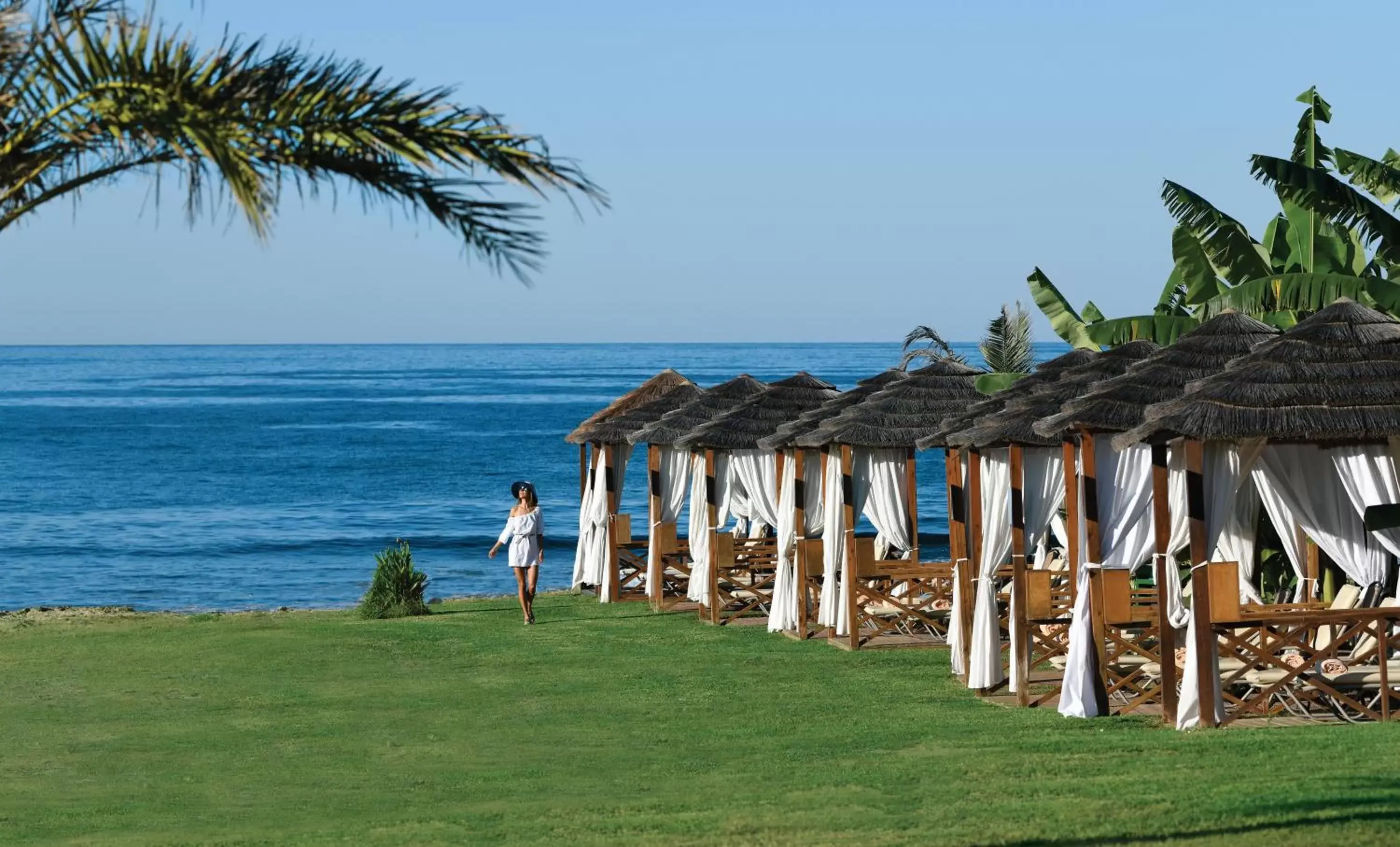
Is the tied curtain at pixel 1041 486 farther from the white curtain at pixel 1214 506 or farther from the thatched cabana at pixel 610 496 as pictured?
the thatched cabana at pixel 610 496

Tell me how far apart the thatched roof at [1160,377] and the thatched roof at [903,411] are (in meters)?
3.81

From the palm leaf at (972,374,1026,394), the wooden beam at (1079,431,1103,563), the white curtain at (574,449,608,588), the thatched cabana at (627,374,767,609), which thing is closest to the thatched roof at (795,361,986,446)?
the palm leaf at (972,374,1026,394)

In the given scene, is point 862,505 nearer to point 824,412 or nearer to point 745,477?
point 824,412

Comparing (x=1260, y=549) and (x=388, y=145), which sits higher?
(x=388, y=145)

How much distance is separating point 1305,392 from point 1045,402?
9.39 ft

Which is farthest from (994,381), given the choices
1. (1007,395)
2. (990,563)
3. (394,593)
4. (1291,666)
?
(1291,666)

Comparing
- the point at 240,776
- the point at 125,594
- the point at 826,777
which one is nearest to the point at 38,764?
the point at 240,776

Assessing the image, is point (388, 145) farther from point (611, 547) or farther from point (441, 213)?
point (611, 547)

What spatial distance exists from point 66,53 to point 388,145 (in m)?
1.24

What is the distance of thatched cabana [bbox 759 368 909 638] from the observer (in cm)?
1836

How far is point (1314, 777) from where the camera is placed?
29.5 ft

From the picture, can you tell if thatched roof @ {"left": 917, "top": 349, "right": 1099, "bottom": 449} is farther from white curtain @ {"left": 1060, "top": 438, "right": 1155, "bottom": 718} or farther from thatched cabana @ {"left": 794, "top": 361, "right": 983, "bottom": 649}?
white curtain @ {"left": 1060, "top": 438, "right": 1155, "bottom": 718}

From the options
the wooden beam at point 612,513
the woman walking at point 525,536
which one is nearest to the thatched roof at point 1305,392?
the woman walking at point 525,536

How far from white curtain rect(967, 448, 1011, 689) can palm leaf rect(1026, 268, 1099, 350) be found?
798 centimetres
